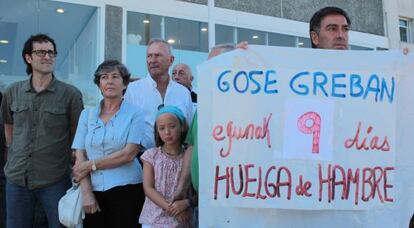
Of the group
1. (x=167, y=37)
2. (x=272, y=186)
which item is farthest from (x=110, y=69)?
(x=167, y=37)

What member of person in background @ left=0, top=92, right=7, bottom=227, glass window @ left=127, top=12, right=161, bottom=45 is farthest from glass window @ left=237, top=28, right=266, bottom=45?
person in background @ left=0, top=92, right=7, bottom=227

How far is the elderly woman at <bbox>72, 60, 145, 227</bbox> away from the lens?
11.1 feet

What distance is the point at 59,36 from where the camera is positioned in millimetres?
9055

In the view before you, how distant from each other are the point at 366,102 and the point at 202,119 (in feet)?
3.13

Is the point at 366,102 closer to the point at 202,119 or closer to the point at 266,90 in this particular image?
the point at 266,90

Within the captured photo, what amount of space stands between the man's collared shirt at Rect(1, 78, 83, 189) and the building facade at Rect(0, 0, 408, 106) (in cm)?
490

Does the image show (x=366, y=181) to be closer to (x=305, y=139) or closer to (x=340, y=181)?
(x=340, y=181)

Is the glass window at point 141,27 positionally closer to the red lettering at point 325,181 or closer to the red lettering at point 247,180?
the red lettering at point 247,180

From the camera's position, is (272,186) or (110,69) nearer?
(272,186)

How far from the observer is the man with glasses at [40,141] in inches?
144

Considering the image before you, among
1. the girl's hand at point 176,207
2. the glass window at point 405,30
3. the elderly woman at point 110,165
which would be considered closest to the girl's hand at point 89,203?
the elderly woman at point 110,165

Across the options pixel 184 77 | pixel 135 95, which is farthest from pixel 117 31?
pixel 135 95

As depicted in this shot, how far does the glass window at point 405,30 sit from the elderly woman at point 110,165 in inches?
721

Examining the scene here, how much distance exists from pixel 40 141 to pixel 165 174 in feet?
3.51
